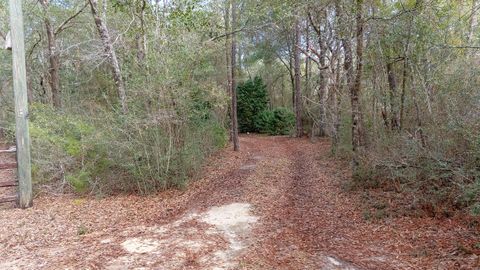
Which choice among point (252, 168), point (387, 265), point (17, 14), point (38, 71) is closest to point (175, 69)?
point (17, 14)

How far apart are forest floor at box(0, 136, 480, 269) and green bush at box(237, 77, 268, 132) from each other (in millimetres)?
15284

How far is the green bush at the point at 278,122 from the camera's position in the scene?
70.5 feet

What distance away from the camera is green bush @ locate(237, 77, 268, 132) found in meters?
22.8

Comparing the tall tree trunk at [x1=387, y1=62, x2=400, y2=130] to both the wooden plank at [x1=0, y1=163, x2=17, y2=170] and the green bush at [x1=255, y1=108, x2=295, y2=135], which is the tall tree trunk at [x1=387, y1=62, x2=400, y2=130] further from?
the green bush at [x1=255, y1=108, x2=295, y2=135]

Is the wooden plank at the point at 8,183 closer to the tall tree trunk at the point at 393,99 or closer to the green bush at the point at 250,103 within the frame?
the tall tree trunk at the point at 393,99

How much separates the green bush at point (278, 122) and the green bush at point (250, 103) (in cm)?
84

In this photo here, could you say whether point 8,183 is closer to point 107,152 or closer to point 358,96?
point 107,152

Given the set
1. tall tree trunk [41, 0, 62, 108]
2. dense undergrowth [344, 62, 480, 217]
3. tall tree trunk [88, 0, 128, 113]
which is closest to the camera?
dense undergrowth [344, 62, 480, 217]

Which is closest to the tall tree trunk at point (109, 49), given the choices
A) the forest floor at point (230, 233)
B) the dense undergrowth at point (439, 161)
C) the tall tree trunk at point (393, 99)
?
the forest floor at point (230, 233)

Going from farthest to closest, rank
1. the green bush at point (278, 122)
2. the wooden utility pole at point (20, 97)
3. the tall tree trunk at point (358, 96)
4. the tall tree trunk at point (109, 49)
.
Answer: the green bush at point (278, 122) < the tall tree trunk at point (109, 49) < the tall tree trunk at point (358, 96) < the wooden utility pole at point (20, 97)

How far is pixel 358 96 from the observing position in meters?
7.94

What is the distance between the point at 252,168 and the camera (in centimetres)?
1005

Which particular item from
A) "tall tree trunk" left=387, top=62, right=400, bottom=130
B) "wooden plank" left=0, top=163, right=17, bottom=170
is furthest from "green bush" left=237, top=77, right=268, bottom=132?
"wooden plank" left=0, top=163, right=17, bottom=170

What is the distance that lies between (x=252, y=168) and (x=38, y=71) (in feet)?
30.8
